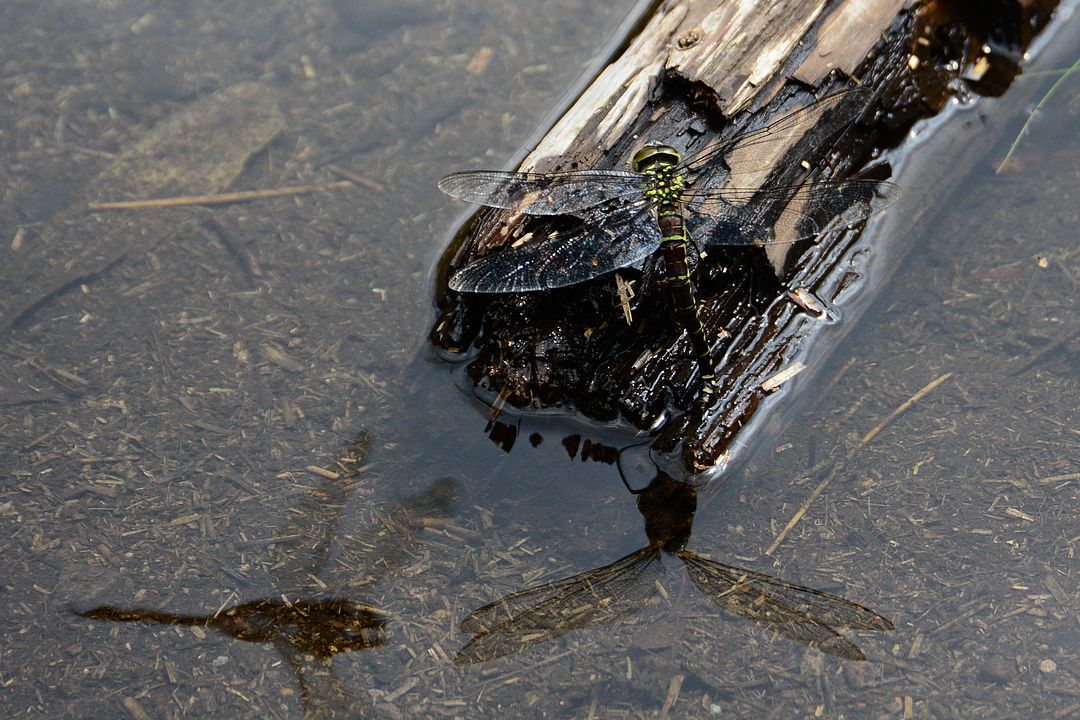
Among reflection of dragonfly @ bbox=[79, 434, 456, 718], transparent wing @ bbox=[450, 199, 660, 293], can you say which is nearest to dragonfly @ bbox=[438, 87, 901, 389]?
transparent wing @ bbox=[450, 199, 660, 293]

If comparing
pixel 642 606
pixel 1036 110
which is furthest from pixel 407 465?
pixel 1036 110

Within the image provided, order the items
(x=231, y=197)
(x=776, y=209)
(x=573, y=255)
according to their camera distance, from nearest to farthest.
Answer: (x=573, y=255), (x=776, y=209), (x=231, y=197)

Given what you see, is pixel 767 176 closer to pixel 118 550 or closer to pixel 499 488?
pixel 499 488

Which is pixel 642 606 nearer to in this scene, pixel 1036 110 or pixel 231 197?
pixel 231 197

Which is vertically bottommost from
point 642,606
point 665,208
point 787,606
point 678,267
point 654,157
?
point 642,606

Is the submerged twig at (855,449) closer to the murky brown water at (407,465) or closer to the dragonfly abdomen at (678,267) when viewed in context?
the murky brown water at (407,465)
